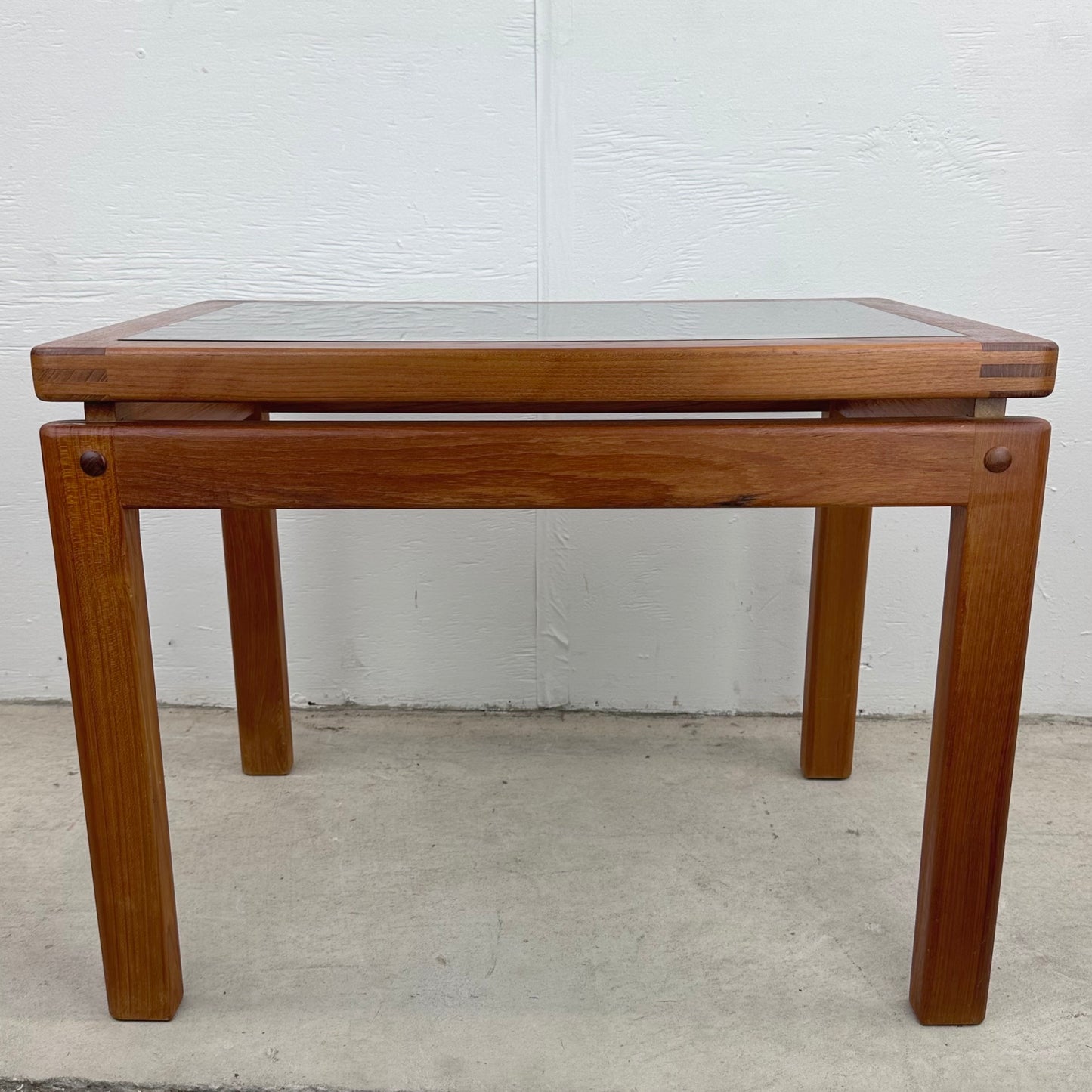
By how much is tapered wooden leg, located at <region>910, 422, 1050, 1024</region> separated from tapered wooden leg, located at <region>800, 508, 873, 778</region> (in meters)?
0.39

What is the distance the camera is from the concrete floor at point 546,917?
0.92 meters

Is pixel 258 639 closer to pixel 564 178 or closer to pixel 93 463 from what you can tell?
pixel 93 463

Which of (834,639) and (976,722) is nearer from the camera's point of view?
(976,722)

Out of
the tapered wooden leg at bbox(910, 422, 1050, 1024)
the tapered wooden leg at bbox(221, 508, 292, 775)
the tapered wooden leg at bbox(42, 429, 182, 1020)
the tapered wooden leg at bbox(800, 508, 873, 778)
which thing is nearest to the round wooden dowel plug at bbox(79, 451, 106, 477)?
the tapered wooden leg at bbox(42, 429, 182, 1020)

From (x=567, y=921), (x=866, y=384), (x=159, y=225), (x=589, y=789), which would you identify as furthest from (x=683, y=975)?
(x=159, y=225)

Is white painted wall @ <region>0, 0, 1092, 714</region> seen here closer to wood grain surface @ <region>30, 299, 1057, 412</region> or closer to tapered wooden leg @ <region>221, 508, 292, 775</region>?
Answer: tapered wooden leg @ <region>221, 508, 292, 775</region>

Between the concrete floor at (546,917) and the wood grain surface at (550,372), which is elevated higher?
the wood grain surface at (550,372)

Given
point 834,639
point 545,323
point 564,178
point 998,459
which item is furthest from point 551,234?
point 998,459

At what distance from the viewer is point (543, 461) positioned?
85 centimetres

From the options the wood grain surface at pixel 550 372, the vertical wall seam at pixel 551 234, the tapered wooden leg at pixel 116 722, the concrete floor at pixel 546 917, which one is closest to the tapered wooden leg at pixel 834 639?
the concrete floor at pixel 546 917

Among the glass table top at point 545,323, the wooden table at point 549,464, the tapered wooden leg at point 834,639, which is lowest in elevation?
the tapered wooden leg at point 834,639

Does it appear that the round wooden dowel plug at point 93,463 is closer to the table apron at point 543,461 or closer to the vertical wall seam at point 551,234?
the table apron at point 543,461

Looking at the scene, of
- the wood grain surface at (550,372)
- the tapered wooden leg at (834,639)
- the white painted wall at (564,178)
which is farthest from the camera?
the white painted wall at (564,178)

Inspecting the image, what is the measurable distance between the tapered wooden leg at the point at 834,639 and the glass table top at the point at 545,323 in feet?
0.86
